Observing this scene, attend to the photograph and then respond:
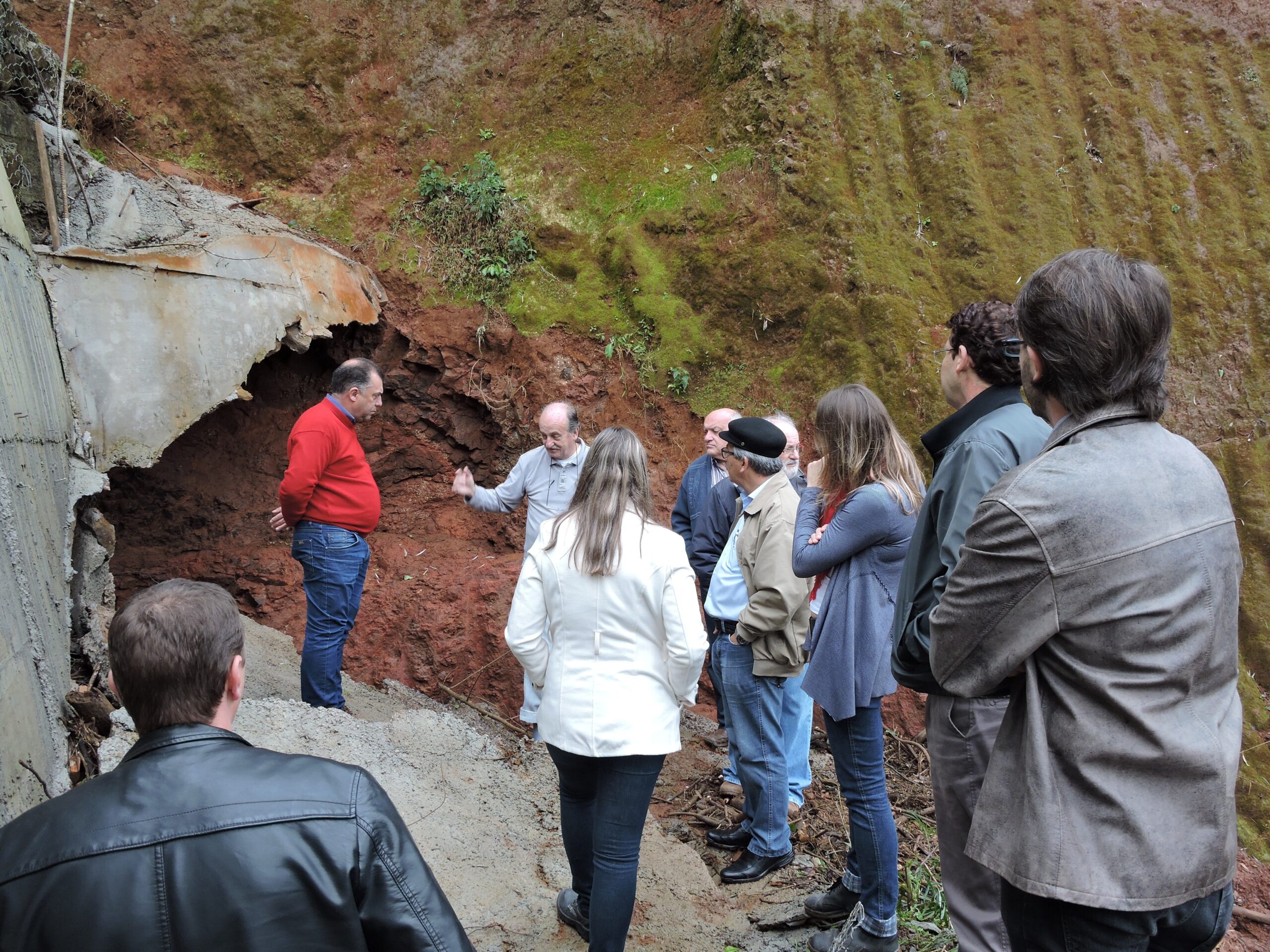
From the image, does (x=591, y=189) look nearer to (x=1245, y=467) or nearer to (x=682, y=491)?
(x=682, y=491)

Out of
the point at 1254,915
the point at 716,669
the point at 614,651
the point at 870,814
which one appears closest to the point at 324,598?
the point at 716,669

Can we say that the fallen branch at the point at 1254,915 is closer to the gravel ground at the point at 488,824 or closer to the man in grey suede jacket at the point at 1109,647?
the gravel ground at the point at 488,824

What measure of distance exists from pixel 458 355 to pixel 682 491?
3.50 m

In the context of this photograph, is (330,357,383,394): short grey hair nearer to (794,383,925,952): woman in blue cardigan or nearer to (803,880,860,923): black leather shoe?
(794,383,925,952): woman in blue cardigan

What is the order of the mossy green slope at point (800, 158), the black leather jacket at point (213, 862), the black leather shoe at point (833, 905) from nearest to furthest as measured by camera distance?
the black leather jacket at point (213, 862), the black leather shoe at point (833, 905), the mossy green slope at point (800, 158)

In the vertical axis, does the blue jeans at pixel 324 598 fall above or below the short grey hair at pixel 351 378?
below

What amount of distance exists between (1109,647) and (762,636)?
247 cm

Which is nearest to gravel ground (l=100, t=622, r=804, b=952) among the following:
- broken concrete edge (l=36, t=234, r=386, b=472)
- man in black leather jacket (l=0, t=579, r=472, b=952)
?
broken concrete edge (l=36, t=234, r=386, b=472)

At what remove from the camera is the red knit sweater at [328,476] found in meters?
5.14

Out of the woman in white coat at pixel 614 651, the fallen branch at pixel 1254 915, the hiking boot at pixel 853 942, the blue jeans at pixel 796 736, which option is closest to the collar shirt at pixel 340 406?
the woman in white coat at pixel 614 651

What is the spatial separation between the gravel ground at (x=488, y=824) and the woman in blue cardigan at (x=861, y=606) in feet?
2.08

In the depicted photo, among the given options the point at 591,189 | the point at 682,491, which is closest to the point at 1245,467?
the point at 682,491

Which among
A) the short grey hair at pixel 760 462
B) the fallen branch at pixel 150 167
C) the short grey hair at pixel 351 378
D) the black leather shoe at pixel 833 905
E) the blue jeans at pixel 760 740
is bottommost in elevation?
the black leather shoe at pixel 833 905

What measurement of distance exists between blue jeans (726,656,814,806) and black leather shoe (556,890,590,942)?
3.67ft
